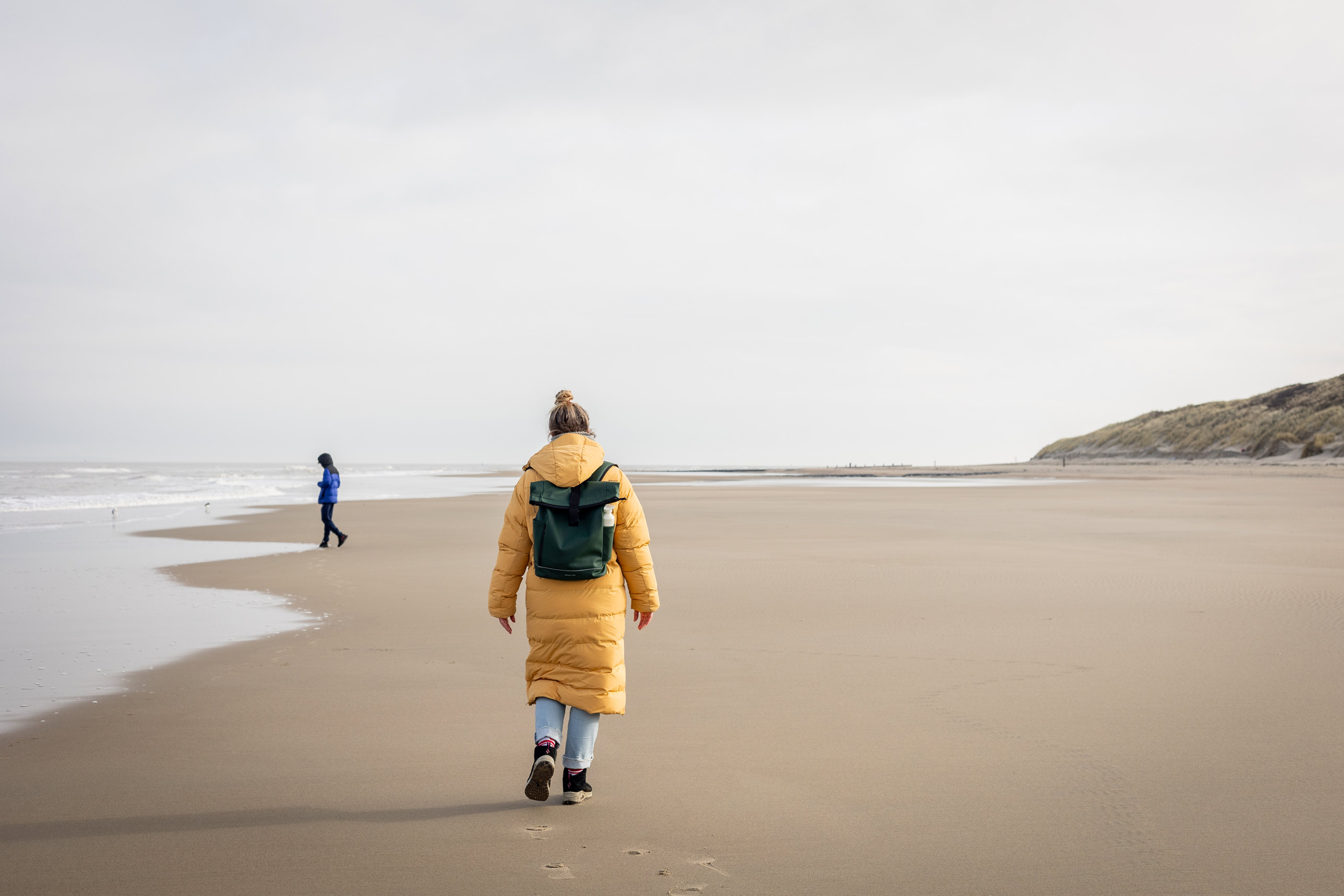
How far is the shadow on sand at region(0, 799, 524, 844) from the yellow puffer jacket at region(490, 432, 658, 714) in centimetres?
59

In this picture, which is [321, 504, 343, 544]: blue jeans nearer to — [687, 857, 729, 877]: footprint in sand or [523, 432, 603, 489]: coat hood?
[523, 432, 603, 489]: coat hood

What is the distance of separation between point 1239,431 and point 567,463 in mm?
87448

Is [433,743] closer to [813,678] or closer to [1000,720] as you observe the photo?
[813,678]

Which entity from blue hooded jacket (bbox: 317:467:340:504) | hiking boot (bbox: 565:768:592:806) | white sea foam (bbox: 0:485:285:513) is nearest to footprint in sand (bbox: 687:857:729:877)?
hiking boot (bbox: 565:768:592:806)

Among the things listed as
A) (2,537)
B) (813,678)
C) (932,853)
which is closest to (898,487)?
(2,537)

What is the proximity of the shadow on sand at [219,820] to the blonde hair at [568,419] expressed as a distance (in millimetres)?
1706

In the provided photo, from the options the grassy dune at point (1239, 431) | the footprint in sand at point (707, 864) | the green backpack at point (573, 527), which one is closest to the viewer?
the footprint in sand at point (707, 864)

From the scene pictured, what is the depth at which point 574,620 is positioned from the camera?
4031 millimetres

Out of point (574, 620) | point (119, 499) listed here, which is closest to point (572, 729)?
point (574, 620)

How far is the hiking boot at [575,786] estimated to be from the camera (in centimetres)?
400

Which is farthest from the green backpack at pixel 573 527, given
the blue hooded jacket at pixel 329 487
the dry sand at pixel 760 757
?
the blue hooded jacket at pixel 329 487

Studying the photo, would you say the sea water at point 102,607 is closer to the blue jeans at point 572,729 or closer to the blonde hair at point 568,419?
the blue jeans at point 572,729

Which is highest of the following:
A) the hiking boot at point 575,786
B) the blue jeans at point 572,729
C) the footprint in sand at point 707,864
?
the blue jeans at point 572,729

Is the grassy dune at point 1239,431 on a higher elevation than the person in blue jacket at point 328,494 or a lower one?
higher
